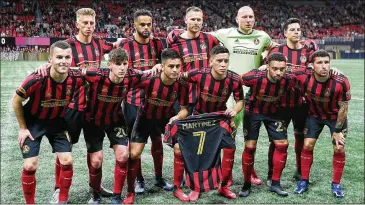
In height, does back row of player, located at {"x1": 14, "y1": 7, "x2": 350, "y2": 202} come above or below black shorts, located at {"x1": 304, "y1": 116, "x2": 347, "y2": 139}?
above

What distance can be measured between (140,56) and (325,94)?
198 cm

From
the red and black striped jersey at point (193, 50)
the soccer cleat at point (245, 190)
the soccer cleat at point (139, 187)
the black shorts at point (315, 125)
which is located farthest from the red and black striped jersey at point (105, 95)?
the black shorts at point (315, 125)

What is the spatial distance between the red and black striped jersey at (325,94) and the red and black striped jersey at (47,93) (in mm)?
2318

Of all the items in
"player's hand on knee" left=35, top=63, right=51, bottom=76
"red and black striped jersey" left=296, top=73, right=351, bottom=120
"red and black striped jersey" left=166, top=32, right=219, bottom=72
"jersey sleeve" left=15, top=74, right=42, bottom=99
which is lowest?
"red and black striped jersey" left=296, top=73, right=351, bottom=120

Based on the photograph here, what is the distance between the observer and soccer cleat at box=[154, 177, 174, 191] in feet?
14.5

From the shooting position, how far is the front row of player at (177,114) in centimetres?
361

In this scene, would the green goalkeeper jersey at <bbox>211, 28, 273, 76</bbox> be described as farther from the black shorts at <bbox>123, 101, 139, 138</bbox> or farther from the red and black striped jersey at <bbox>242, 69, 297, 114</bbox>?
the black shorts at <bbox>123, 101, 139, 138</bbox>

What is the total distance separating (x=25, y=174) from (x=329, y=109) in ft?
10.1

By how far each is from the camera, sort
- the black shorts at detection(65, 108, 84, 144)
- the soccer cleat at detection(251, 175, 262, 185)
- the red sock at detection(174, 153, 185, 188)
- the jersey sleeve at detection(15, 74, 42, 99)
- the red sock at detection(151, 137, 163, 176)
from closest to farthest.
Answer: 1. the jersey sleeve at detection(15, 74, 42, 99)
2. the black shorts at detection(65, 108, 84, 144)
3. the red sock at detection(174, 153, 185, 188)
4. the red sock at detection(151, 137, 163, 176)
5. the soccer cleat at detection(251, 175, 262, 185)

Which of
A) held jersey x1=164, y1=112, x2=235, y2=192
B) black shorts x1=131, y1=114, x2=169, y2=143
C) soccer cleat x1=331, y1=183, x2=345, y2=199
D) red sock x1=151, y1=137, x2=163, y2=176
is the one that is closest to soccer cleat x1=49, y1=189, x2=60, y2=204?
black shorts x1=131, y1=114, x2=169, y2=143

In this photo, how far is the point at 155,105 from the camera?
162 inches

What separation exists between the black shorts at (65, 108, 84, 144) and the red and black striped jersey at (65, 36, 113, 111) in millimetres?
54

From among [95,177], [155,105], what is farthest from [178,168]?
[95,177]

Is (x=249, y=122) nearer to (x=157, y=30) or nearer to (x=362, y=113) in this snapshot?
(x=362, y=113)
